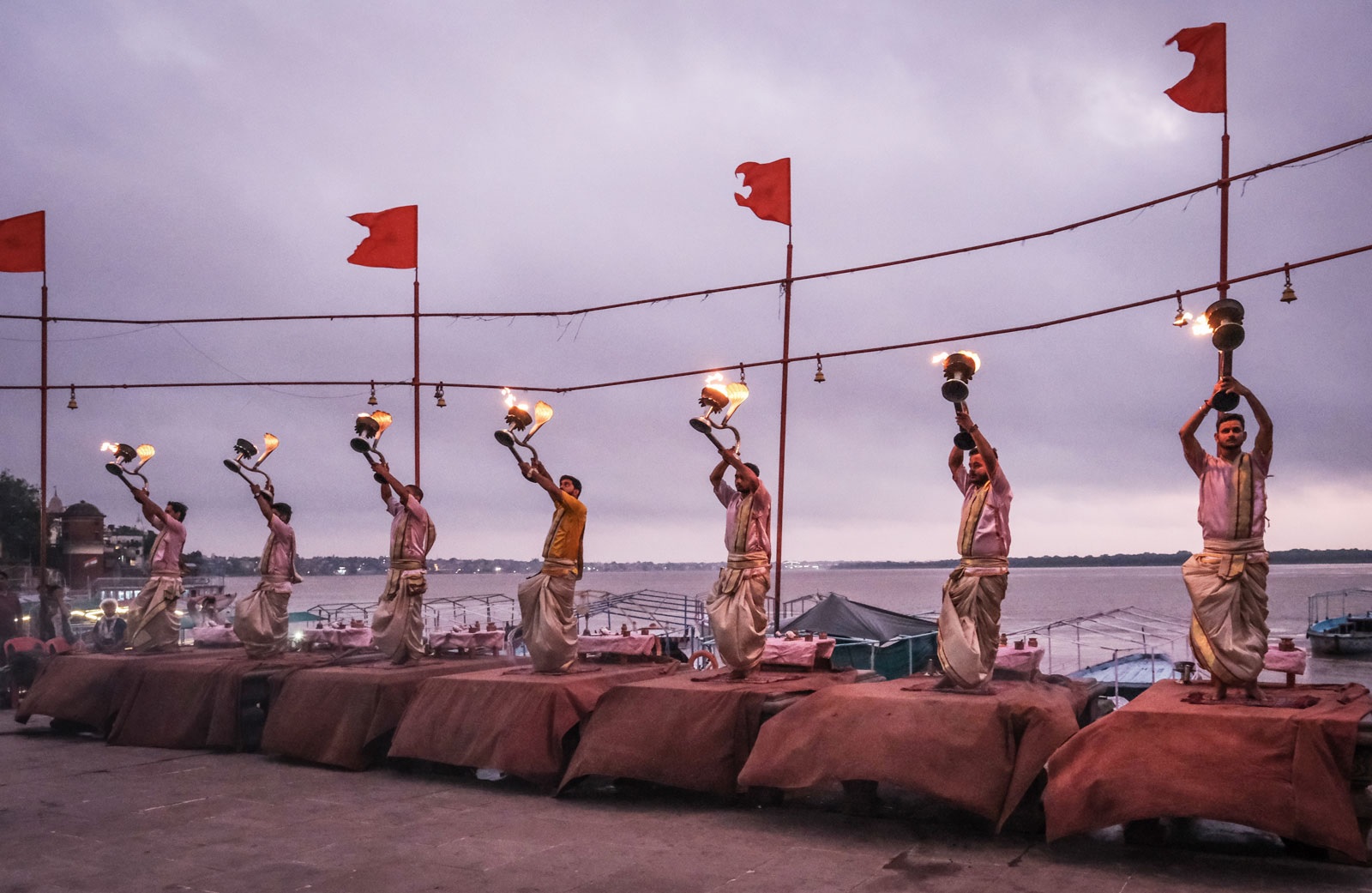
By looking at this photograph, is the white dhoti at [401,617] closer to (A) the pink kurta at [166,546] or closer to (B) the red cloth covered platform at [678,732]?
(B) the red cloth covered platform at [678,732]

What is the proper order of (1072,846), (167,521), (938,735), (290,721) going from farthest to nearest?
(167,521) → (290,721) → (938,735) → (1072,846)

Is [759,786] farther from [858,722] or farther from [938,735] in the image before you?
[938,735]

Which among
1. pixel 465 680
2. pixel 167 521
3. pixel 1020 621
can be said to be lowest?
pixel 1020 621

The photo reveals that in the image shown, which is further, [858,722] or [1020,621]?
[1020,621]

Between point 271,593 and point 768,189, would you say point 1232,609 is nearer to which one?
point 768,189

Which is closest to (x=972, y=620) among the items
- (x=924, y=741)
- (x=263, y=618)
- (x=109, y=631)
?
(x=924, y=741)

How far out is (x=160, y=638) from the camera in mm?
12727

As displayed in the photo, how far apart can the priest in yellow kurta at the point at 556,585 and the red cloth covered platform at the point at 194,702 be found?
8.40 ft

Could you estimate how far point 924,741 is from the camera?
6559 millimetres

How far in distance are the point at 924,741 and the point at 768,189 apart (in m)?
7.30

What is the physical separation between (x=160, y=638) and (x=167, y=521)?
4.81ft

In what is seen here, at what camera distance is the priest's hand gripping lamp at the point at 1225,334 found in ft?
21.0

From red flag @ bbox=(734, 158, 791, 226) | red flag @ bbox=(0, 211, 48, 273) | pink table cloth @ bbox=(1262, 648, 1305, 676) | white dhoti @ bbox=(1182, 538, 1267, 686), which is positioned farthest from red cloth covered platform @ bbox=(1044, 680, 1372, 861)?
red flag @ bbox=(0, 211, 48, 273)

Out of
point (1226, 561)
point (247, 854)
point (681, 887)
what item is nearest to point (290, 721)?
point (247, 854)
